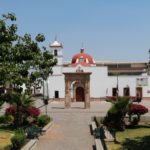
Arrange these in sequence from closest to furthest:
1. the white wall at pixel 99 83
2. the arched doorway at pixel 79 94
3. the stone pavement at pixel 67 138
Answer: the stone pavement at pixel 67 138 < the arched doorway at pixel 79 94 < the white wall at pixel 99 83

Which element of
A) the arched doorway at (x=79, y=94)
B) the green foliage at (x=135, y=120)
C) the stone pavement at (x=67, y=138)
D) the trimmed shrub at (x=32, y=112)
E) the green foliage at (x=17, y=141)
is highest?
the arched doorway at (x=79, y=94)

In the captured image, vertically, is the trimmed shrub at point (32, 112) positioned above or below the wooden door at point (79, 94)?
below

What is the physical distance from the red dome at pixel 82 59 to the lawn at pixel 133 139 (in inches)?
1584

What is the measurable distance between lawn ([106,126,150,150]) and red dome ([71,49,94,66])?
132 ft

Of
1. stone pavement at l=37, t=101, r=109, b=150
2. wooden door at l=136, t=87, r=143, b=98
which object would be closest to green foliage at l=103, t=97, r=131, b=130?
stone pavement at l=37, t=101, r=109, b=150

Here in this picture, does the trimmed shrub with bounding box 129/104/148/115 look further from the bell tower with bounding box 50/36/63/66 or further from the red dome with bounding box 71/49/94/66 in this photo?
the bell tower with bounding box 50/36/63/66

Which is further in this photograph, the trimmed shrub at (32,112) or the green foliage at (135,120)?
the trimmed shrub at (32,112)

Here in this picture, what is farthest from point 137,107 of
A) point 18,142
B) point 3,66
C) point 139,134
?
point 3,66

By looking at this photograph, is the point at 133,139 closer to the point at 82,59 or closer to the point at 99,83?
the point at 99,83

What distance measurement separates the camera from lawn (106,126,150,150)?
1809 cm

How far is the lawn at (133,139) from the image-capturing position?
18.1 metres

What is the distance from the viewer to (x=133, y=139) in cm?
2094

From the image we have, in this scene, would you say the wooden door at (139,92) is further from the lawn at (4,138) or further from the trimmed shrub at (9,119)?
the lawn at (4,138)

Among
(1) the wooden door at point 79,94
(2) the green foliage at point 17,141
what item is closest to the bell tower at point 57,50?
(1) the wooden door at point 79,94
